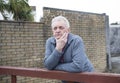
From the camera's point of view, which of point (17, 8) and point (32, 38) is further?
point (17, 8)

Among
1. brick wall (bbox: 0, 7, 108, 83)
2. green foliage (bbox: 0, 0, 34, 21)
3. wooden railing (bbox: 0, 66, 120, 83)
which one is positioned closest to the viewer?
wooden railing (bbox: 0, 66, 120, 83)

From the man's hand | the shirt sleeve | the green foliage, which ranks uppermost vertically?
the green foliage

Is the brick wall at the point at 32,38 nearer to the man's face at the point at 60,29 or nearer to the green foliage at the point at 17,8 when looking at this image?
the green foliage at the point at 17,8

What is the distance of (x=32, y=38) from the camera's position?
23.6 feet

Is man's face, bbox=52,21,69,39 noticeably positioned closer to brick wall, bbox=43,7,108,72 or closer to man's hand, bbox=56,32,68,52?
man's hand, bbox=56,32,68,52

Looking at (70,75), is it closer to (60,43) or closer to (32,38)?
(60,43)

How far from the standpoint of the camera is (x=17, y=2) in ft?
25.4

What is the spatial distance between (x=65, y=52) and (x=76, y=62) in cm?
16

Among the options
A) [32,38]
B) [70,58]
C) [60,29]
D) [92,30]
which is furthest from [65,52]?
Answer: [92,30]

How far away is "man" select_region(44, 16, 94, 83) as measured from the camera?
2.55m

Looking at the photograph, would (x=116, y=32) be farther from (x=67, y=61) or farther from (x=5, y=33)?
(x=67, y=61)

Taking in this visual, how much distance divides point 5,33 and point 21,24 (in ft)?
1.76

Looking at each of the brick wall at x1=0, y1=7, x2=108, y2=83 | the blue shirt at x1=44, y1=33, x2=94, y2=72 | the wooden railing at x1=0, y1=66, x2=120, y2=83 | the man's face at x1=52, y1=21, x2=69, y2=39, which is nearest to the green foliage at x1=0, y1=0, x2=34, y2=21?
the brick wall at x1=0, y1=7, x2=108, y2=83

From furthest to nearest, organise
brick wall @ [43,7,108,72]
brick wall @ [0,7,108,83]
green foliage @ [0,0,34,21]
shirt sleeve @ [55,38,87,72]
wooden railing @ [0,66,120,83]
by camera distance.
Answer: brick wall @ [43,7,108,72], green foliage @ [0,0,34,21], brick wall @ [0,7,108,83], shirt sleeve @ [55,38,87,72], wooden railing @ [0,66,120,83]
